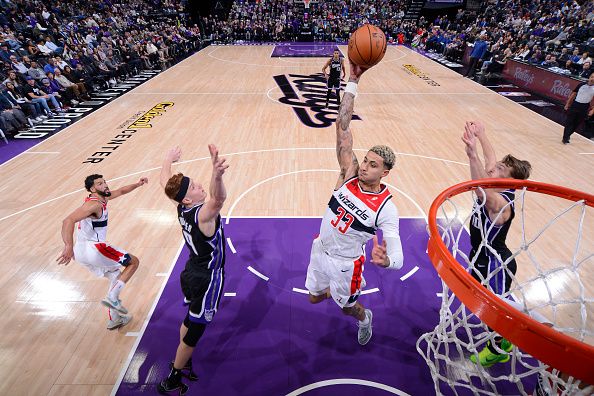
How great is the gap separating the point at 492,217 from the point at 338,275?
1.42 metres

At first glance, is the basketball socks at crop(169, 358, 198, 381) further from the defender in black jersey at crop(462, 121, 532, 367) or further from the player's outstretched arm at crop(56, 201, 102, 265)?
the defender in black jersey at crop(462, 121, 532, 367)

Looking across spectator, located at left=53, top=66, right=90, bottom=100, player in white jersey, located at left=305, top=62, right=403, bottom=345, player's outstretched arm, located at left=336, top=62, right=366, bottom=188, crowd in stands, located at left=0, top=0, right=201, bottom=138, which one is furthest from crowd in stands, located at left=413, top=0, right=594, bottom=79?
spectator, located at left=53, top=66, right=90, bottom=100

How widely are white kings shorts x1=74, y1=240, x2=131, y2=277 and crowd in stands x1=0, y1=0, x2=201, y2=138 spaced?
7.40 metres

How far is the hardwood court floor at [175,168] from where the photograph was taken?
3793 mm

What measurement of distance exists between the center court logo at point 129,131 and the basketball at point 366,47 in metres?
6.14

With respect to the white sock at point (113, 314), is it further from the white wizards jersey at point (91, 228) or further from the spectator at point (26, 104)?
the spectator at point (26, 104)

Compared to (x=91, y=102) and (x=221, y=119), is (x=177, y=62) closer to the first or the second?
(x=91, y=102)

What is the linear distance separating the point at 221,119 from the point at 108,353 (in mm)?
7568

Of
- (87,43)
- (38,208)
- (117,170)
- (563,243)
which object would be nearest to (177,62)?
(87,43)

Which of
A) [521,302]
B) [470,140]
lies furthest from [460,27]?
[470,140]

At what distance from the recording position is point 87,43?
1517 centimetres

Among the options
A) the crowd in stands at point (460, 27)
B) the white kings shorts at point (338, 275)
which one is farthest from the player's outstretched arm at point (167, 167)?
the crowd in stands at point (460, 27)

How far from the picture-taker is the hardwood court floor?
149 inches

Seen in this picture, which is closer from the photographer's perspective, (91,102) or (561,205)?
(561,205)
